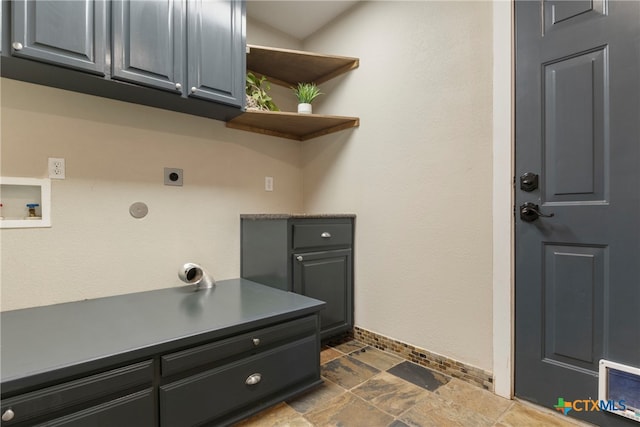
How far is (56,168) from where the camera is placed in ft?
5.20

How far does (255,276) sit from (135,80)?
139 centimetres

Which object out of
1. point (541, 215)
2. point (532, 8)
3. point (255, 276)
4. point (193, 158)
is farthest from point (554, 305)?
point (193, 158)

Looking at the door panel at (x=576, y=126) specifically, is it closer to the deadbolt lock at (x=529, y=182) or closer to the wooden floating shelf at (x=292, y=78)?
the deadbolt lock at (x=529, y=182)

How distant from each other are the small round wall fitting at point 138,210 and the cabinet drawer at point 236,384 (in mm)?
1081

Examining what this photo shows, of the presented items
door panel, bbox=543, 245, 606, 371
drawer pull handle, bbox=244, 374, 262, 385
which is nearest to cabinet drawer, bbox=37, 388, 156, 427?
drawer pull handle, bbox=244, 374, 262, 385

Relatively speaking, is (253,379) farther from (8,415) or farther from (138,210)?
(138,210)

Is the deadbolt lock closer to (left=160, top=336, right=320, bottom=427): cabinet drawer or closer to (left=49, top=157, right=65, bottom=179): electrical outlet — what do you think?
(left=160, top=336, right=320, bottom=427): cabinet drawer

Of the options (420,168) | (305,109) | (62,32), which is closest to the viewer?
(62,32)

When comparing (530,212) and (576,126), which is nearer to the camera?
(576,126)

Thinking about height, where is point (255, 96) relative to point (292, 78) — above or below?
below

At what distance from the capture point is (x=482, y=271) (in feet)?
5.41

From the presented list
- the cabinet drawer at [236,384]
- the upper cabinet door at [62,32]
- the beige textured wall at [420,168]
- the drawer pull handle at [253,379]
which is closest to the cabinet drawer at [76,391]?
the cabinet drawer at [236,384]

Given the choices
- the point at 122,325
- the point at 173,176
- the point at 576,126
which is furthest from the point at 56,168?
the point at 576,126

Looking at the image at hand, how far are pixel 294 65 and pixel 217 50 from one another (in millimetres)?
767
